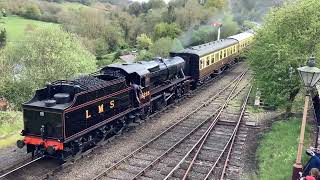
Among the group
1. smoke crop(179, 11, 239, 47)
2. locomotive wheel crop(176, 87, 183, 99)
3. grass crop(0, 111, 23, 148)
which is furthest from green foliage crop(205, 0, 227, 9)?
grass crop(0, 111, 23, 148)

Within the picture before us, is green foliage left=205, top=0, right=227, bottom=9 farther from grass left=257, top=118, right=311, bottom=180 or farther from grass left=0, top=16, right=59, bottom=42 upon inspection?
grass left=257, top=118, right=311, bottom=180

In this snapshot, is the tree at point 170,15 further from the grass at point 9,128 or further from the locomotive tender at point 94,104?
the grass at point 9,128

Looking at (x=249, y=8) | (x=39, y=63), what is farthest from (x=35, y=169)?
(x=249, y=8)

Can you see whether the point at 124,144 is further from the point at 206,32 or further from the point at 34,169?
the point at 206,32

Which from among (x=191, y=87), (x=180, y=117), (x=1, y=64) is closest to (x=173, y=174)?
(x=180, y=117)

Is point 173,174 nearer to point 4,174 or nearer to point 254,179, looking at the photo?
point 254,179

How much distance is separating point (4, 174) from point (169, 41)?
35623mm

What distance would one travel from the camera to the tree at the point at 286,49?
1688 centimetres

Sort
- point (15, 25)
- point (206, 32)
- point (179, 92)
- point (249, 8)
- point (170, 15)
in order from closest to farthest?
point (179, 92)
point (206, 32)
point (170, 15)
point (15, 25)
point (249, 8)

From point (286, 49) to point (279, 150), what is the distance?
4935mm

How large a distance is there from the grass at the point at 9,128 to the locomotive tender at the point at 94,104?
2.77m

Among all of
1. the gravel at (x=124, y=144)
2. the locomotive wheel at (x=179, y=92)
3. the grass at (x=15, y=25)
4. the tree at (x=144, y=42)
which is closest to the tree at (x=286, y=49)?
the gravel at (x=124, y=144)

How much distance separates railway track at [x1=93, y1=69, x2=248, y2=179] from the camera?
13.1 meters

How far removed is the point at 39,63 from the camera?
28.3 meters
